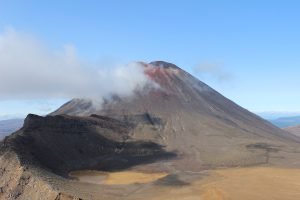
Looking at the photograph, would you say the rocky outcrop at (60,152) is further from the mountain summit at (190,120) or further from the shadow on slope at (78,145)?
the mountain summit at (190,120)

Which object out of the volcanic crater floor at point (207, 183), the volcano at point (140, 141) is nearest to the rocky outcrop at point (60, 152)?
the volcano at point (140, 141)

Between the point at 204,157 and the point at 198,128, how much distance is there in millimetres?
17122

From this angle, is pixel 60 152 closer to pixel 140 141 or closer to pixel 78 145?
pixel 78 145

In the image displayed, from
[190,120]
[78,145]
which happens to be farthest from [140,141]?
[190,120]

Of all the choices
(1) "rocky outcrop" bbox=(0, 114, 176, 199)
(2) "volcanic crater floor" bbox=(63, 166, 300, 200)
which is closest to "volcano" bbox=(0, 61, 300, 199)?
(1) "rocky outcrop" bbox=(0, 114, 176, 199)

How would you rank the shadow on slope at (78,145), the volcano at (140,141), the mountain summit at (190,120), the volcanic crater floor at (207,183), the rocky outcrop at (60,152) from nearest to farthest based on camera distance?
the rocky outcrop at (60,152) → the volcanic crater floor at (207,183) → the volcano at (140,141) → the shadow on slope at (78,145) → the mountain summit at (190,120)

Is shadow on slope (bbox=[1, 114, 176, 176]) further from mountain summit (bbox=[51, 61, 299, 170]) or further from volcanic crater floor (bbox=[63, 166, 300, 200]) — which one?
mountain summit (bbox=[51, 61, 299, 170])

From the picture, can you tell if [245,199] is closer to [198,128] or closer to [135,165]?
[135,165]

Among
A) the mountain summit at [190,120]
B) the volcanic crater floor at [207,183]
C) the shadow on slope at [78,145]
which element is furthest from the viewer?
the mountain summit at [190,120]

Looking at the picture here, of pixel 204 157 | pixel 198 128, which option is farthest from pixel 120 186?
pixel 198 128

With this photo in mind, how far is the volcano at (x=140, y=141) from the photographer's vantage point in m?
60.3

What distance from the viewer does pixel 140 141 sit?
97.4m

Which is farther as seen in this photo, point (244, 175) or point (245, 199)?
point (244, 175)

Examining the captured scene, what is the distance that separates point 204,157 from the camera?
88938 millimetres
